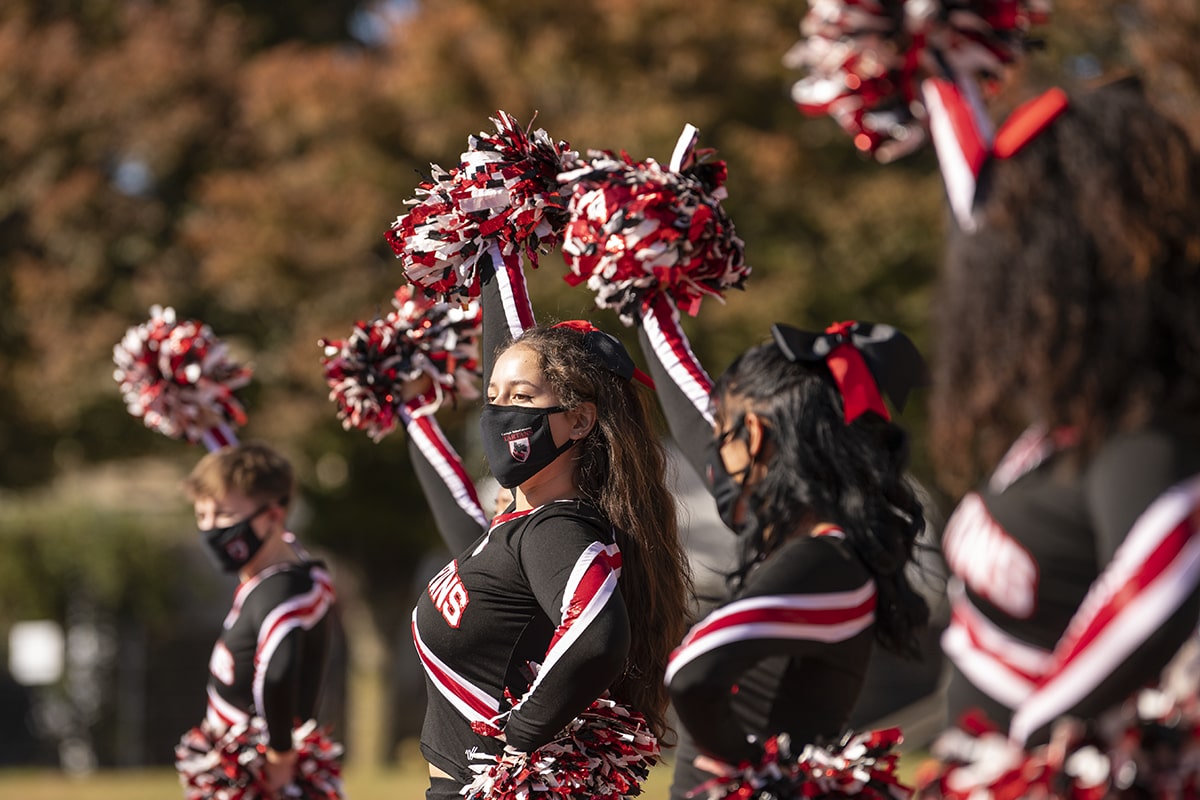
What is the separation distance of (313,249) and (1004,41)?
1332 cm

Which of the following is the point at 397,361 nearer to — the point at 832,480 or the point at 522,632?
the point at 522,632

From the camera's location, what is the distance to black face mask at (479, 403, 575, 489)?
11.7ft

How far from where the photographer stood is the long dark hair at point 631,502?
144 inches

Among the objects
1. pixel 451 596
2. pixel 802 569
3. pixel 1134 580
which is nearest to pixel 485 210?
pixel 451 596

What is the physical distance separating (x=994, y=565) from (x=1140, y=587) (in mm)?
259

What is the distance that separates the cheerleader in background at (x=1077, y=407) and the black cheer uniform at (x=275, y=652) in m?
3.11

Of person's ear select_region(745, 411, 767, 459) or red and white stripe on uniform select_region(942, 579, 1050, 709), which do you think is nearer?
red and white stripe on uniform select_region(942, 579, 1050, 709)

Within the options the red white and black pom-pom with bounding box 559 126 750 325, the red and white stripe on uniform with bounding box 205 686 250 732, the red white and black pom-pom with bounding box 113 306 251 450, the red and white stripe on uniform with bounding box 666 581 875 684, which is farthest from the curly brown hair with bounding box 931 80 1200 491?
the red white and black pom-pom with bounding box 113 306 251 450

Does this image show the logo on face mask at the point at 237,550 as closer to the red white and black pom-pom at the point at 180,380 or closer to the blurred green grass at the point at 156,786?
the red white and black pom-pom at the point at 180,380

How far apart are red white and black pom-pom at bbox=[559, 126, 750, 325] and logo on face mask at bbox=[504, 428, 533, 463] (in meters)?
0.39

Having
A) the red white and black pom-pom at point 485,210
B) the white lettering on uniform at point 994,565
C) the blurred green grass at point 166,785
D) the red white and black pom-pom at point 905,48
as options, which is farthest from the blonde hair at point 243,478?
the blurred green grass at point 166,785

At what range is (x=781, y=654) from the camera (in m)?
2.82

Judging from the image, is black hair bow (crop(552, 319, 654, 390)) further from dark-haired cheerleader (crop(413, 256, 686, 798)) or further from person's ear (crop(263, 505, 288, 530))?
person's ear (crop(263, 505, 288, 530))

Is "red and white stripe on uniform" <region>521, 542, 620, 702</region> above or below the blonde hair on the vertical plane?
below
